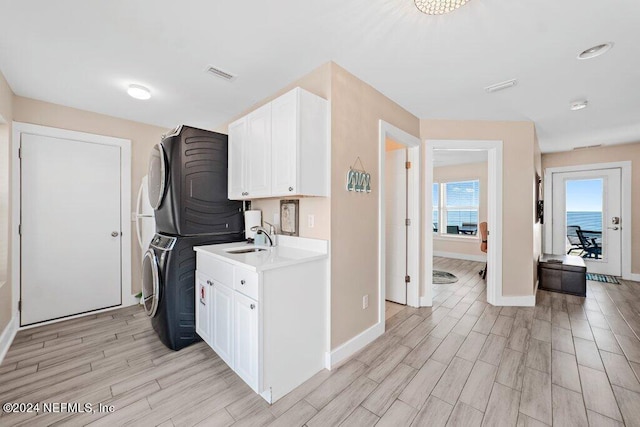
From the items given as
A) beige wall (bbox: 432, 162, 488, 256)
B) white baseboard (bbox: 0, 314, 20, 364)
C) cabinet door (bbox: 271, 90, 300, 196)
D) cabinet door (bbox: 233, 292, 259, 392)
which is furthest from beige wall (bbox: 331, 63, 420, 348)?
beige wall (bbox: 432, 162, 488, 256)

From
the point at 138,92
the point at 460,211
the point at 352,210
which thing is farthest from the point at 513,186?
the point at 138,92

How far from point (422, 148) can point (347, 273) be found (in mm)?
2051

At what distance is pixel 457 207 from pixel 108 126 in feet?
23.4

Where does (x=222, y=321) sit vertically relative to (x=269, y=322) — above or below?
below

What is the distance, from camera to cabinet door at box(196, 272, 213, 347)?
2.19 metres

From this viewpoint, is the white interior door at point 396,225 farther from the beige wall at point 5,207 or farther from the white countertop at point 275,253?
the beige wall at point 5,207

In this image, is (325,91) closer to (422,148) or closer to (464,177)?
(422,148)

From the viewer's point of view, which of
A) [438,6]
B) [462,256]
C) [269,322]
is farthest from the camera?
[462,256]

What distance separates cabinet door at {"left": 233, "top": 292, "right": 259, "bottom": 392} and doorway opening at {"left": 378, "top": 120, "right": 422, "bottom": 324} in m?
1.90

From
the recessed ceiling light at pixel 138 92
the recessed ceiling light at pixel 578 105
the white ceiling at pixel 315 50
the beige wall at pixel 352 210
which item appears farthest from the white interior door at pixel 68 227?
the recessed ceiling light at pixel 578 105

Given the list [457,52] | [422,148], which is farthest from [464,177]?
[457,52]

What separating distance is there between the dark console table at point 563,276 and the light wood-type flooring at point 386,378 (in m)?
1.03

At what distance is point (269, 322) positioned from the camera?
1.69 m

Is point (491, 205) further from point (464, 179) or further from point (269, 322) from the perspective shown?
point (464, 179)
